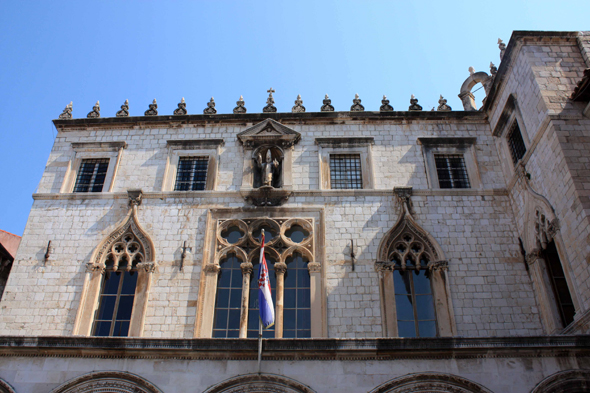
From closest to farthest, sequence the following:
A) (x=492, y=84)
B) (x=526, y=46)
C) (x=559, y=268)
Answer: (x=559, y=268) → (x=526, y=46) → (x=492, y=84)

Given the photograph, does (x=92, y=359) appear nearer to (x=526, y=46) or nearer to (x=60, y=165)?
(x=60, y=165)

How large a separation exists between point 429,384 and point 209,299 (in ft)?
20.6

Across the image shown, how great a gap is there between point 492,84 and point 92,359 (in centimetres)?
1411

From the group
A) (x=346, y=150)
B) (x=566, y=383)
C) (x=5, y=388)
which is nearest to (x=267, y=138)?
(x=346, y=150)

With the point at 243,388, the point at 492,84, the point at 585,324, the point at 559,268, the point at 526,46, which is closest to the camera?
the point at 243,388

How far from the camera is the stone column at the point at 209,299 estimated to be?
545 inches

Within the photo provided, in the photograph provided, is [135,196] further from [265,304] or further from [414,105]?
[414,105]

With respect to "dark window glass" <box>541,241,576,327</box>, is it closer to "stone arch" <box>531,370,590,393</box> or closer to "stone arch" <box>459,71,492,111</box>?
"stone arch" <box>531,370,590,393</box>

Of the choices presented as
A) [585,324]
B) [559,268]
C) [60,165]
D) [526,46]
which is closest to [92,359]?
[60,165]

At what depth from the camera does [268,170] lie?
54.0 ft

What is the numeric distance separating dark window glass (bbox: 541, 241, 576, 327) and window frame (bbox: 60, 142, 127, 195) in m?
12.9

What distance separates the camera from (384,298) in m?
14.1

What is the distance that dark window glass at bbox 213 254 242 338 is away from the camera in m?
14.1

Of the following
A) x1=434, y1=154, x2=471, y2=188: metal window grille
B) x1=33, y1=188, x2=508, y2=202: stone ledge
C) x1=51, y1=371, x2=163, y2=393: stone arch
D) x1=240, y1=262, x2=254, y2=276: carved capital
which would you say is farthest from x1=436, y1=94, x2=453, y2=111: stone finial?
x1=51, y1=371, x2=163, y2=393: stone arch
